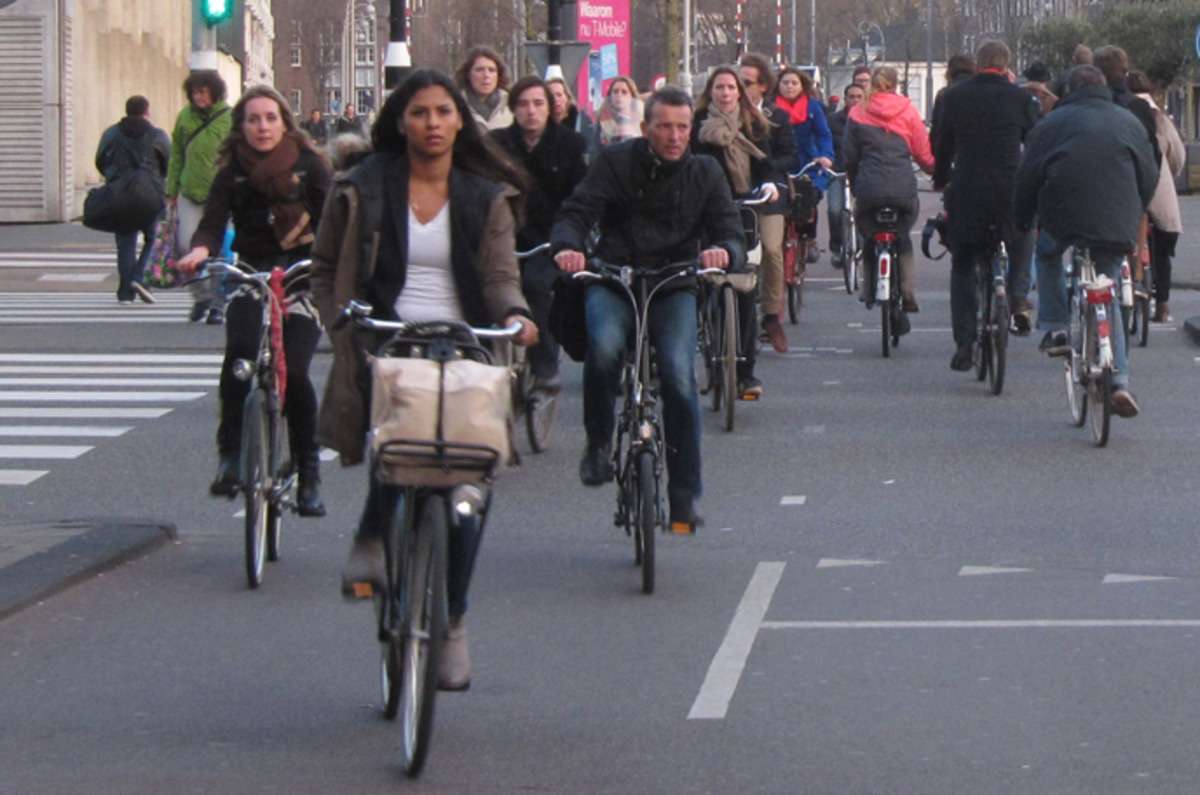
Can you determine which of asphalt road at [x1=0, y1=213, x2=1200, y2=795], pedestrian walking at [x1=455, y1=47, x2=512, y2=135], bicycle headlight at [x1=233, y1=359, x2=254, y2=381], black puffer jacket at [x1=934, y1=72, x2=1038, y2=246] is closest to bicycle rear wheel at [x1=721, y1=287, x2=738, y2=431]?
asphalt road at [x1=0, y1=213, x2=1200, y2=795]

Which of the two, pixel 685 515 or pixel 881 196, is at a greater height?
pixel 881 196

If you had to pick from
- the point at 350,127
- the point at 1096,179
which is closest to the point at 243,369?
the point at 1096,179

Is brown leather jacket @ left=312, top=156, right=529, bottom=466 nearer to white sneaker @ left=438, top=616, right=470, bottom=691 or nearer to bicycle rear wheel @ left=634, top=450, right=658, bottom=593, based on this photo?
white sneaker @ left=438, top=616, right=470, bottom=691

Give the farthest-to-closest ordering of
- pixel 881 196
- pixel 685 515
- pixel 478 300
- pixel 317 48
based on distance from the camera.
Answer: pixel 317 48
pixel 881 196
pixel 685 515
pixel 478 300

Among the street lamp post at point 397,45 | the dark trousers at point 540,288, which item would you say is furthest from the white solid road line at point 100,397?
the street lamp post at point 397,45

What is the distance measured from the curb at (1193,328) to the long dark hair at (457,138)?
12.1 meters

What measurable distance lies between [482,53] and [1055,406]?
12.3 feet

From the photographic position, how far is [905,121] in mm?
17875

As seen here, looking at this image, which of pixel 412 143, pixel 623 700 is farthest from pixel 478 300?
pixel 623 700

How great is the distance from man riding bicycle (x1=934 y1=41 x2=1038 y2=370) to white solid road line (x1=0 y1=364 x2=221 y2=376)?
489 cm

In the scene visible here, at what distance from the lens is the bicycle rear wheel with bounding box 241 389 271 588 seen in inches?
363

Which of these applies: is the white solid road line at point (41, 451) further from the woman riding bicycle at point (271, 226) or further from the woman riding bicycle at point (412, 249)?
the woman riding bicycle at point (412, 249)

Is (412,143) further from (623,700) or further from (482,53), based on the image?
(482,53)

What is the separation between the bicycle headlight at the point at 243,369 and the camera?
9492mm
